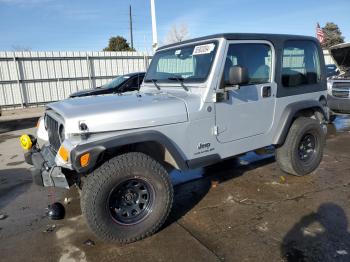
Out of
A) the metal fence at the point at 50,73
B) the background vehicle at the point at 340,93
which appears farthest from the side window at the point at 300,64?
the metal fence at the point at 50,73

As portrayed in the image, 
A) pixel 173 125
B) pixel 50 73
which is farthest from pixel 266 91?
pixel 50 73

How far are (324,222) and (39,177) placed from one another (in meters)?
3.11

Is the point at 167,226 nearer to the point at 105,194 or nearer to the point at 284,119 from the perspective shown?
the point at 105,194

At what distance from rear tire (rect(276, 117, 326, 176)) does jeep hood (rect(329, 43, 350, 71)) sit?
506 cm

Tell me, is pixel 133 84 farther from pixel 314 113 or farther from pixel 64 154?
pixel 64 154

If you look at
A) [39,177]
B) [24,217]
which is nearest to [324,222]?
[39,177]

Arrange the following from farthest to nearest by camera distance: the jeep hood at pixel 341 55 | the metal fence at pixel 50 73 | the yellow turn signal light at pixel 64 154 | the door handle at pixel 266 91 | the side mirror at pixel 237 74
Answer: the metal fence at pixel 50 73 < the jeep hood at pixel 341 55 < the door handle at pixel 266 91 < the side mirror at pixel 237 74 < the yellow turn signal light at pixel 64 154

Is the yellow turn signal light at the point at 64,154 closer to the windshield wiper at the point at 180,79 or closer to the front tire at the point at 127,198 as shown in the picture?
the front tire at the point at 127,198

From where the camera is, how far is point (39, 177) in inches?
132

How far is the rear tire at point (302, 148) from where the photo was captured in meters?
4.63

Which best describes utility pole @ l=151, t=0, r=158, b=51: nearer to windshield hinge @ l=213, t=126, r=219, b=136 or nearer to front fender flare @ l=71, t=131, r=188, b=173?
windshield hinge @ l=213, t=126, r=219, b=136

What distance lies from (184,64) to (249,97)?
0.92 meters

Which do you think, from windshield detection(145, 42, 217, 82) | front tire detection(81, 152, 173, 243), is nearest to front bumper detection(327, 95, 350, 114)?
windshield detection(145, 42, 217, 82)

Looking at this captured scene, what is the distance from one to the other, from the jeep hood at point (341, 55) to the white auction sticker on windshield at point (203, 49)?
6.60 m
